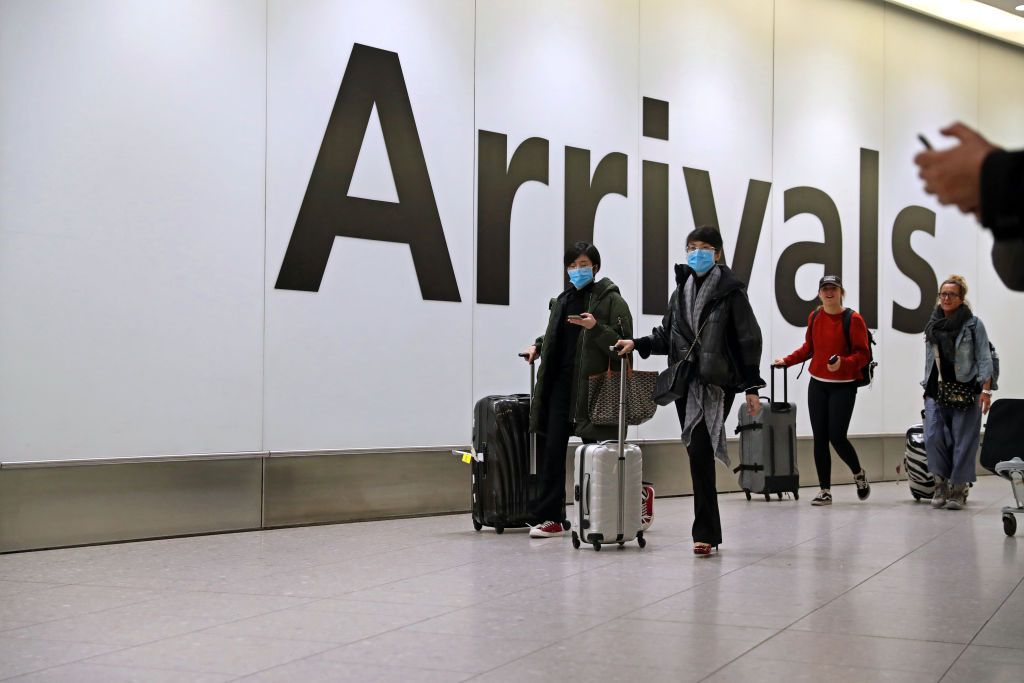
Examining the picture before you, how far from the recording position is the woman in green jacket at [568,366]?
751 centimetres

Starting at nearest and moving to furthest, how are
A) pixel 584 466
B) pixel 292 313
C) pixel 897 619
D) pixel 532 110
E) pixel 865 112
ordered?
pixel 897 619 < pixel 584 466 < pixel 292 313 < pixel 532 110 < pixel 865 112

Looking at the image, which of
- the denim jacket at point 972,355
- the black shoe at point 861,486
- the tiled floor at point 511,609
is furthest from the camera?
the black shoe at point 861,486

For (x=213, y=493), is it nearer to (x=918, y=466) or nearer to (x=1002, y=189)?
(x=918, y=466)

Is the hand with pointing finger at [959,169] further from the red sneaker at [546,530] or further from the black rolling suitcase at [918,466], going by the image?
Result: the black rolling suitcase at [918,466]

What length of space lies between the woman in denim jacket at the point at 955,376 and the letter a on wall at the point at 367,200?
380cm

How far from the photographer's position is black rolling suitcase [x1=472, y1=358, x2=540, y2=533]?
26.0 ft

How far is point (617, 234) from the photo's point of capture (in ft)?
35.3

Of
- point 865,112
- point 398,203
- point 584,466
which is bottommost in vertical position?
point 584,466

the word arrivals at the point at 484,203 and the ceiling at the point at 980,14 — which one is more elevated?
the ceiling at the point at 980,14

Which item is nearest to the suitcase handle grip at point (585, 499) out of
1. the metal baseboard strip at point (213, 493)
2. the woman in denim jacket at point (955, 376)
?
the metal baseboard strip at point (213, 493)

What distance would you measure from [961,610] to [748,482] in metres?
5.95

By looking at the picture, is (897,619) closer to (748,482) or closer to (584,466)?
(584,466)

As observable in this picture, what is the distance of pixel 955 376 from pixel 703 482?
11.9 ft

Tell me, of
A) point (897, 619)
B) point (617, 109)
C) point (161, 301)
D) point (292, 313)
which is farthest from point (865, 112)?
point (897, 619)
